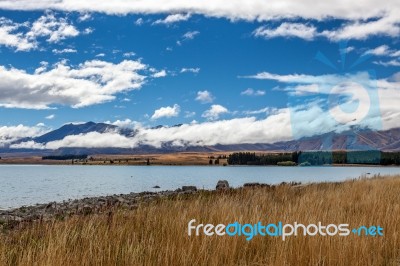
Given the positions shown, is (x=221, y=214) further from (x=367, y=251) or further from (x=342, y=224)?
(x=367, y=251)

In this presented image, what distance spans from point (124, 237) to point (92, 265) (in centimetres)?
176

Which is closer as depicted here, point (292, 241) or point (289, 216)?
point (292, 241)

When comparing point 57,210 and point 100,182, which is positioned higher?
point 57,210

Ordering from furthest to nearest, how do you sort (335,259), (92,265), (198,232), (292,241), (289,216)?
(289,216), (198,232), (292,241), (335,259), (92,265)

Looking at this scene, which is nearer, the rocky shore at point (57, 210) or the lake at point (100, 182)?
the rocky shore at point (57, 210)

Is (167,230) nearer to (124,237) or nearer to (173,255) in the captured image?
(124,237)

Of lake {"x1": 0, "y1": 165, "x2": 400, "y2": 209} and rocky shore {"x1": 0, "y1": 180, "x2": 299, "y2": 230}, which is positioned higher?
rocky shore {"x1": 0, "y1": 180, "x2": 299, "y2": 230}

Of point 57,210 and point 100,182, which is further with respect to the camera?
point 100,182

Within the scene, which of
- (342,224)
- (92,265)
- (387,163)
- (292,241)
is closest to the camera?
(92,265)

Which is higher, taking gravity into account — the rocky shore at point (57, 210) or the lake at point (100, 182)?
the rocky shore at point (57, 210)

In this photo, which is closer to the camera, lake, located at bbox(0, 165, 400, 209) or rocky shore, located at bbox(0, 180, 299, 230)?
rocky shore, located at bbox(0, 180, 299, 230)

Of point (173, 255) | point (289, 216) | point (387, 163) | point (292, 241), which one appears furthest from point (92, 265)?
point (387, 163)

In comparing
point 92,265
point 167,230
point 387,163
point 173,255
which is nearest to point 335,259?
point 173,255

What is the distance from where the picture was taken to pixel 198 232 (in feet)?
22.1
